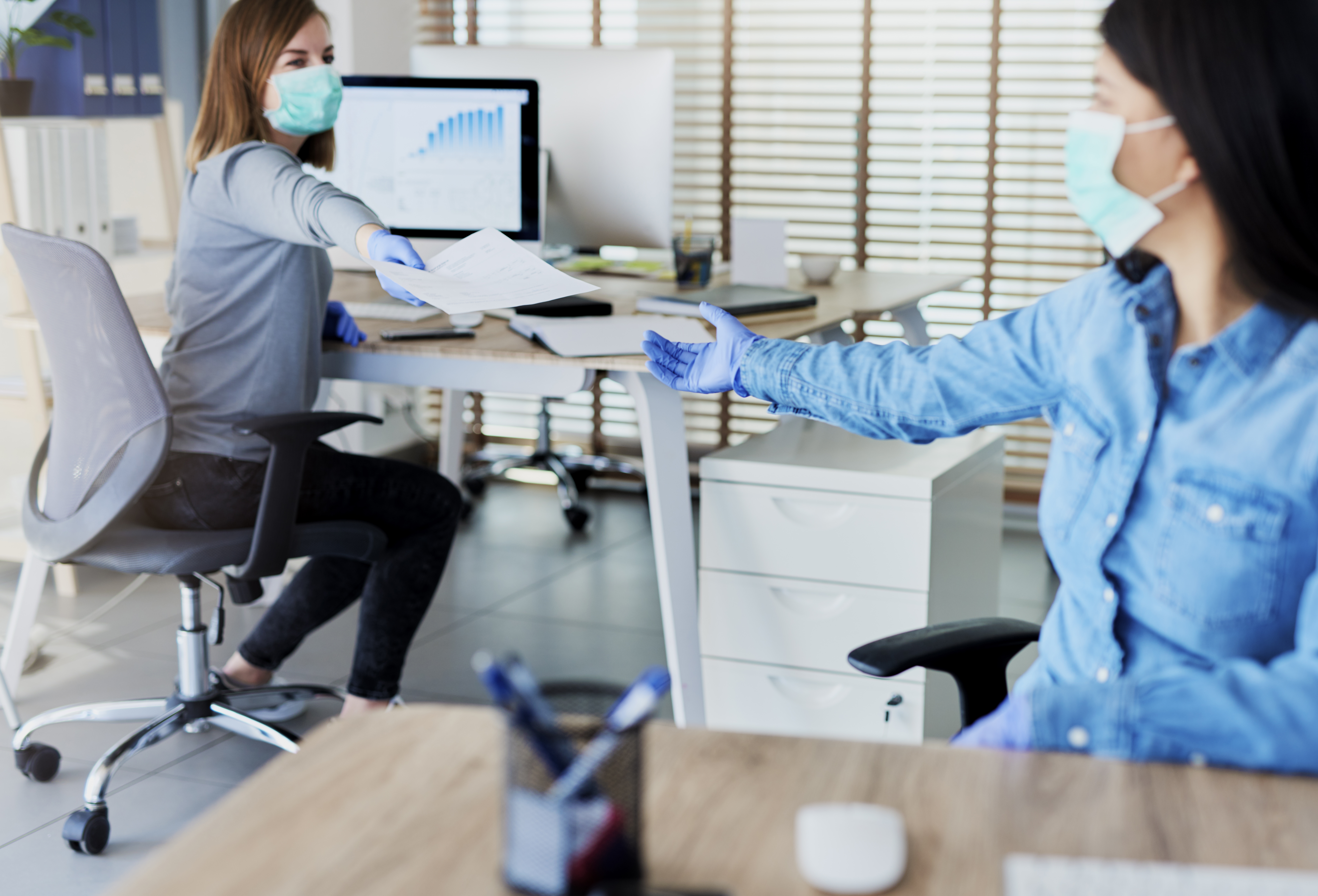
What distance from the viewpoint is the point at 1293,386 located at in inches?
40.3

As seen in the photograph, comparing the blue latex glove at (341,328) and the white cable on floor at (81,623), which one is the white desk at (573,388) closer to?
the blue latex glove at (341,328)

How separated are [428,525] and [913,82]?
2.55m

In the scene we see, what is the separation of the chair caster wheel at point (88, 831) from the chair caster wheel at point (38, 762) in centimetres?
26

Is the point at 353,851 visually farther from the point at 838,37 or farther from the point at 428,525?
the point at 838,37

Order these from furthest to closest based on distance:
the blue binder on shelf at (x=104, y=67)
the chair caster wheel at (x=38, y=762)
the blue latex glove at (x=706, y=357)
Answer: the blue binder on shelf at (x=104, y=67)
the chair caster wheel at (x=38, y=762)
the blue latex glove at (x=706, y=357)

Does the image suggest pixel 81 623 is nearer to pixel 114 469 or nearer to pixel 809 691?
pixel 114 469

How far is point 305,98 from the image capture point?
2.22 meters

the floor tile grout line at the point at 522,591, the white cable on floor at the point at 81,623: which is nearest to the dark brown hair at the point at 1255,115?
the floor tile grout line at the point at 522,591

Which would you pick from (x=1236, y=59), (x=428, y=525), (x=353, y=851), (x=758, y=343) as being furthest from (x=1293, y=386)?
(x=428, y=525)

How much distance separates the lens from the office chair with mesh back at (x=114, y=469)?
1.99 meters

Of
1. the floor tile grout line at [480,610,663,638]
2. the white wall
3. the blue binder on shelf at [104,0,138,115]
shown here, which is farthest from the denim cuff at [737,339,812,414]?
the white wall

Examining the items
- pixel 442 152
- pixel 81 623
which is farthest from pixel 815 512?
pixel 81 623

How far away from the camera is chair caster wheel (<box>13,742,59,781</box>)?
7.66 ft

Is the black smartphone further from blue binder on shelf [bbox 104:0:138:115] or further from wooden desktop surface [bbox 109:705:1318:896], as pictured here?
blue binder on shelf [bbox 104:0:138:115]
